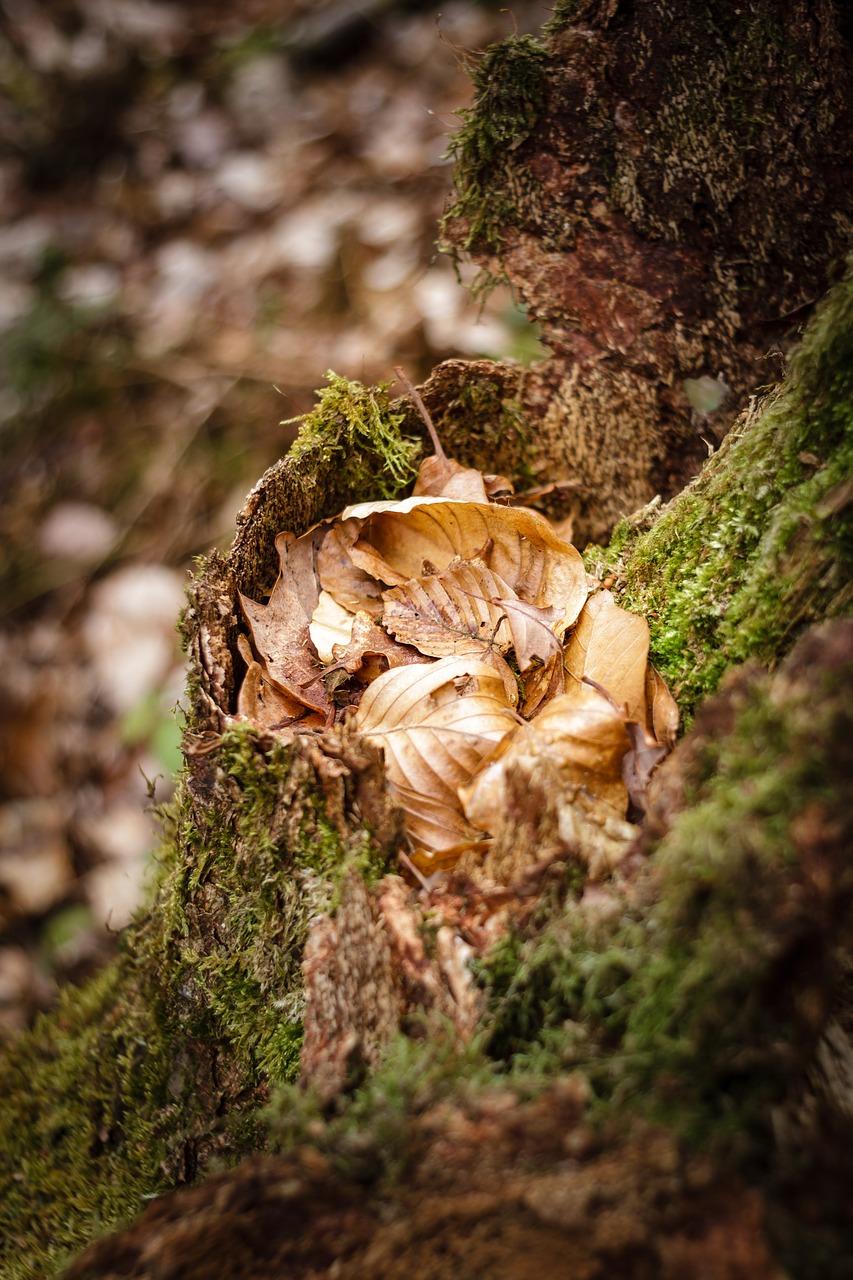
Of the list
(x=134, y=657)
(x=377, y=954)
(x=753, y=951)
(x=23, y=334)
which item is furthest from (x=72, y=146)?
(x=753, y=951)

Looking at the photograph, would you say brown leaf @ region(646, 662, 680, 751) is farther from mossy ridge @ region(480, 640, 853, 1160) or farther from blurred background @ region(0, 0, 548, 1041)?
blurred background @ region(0, 0, 548, 1041)

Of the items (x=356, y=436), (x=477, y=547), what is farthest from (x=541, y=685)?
(x=356, y=436)

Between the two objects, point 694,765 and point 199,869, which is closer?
point 694,765

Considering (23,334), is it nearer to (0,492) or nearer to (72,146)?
(0,492)

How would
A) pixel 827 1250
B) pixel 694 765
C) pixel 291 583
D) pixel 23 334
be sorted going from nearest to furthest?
pixel 827 1250
pixel 694 765
pixel 291 583
pixel 23 334

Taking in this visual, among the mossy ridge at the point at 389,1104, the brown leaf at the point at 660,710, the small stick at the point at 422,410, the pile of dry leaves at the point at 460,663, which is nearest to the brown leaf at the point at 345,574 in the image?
the pile of dry leaves at the point at 460,663

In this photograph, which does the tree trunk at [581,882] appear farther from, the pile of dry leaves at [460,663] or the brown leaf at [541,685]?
the brown leaf at [541,685]

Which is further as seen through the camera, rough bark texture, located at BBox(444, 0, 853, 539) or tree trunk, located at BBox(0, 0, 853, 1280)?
rough bark texture, located at BBox(444, 0, 853, 539)

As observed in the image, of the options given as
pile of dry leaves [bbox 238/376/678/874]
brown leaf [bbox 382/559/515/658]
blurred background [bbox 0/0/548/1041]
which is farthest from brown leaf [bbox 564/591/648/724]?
blurred background [bbox 0/0/548/1041]
